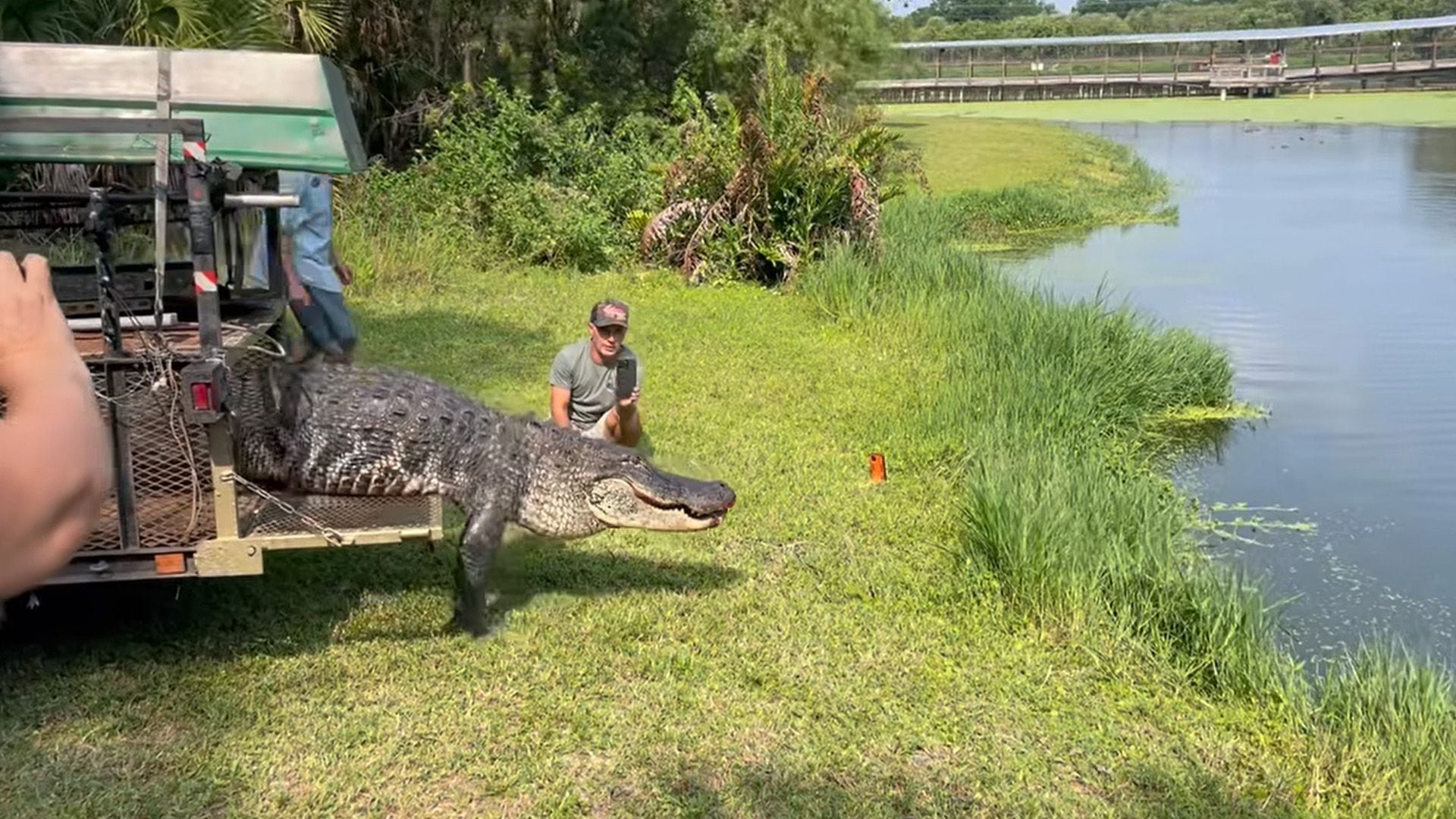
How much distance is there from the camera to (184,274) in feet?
17.7

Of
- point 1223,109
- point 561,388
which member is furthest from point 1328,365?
point 1223,109

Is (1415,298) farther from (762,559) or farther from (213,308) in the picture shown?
(213,308)

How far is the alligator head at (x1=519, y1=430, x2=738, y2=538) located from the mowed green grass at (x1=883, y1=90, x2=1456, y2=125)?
1346 inches

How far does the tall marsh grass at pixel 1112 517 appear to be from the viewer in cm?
393

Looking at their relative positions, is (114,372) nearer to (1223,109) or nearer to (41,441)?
(41,441)

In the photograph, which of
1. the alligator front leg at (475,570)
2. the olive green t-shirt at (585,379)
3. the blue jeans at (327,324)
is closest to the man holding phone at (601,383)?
the olive green t-shirt at (585,379)

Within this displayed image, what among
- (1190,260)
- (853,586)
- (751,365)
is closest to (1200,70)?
(1190,260)

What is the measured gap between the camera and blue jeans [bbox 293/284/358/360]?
6.30 m

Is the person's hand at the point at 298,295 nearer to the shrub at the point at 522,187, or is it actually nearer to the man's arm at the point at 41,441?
the man's arm at the point at 41,441

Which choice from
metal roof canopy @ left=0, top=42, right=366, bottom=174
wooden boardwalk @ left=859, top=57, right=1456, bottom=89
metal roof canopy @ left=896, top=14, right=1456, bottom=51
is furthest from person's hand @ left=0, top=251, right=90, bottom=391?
wooden boardwalk @ left=859, top=57, right=1456, bottom=89

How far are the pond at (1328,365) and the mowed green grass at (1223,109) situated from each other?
1631cm

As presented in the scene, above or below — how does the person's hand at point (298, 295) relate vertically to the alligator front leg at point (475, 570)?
above

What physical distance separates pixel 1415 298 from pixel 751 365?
775 cm

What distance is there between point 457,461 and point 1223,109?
43.1 meters
